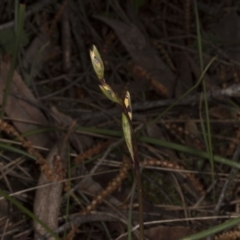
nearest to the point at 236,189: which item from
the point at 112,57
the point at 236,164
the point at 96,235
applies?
the point at 236,164

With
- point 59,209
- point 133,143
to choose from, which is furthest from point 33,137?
point 133,143

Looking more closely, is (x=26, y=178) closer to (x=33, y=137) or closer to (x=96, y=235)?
(x=33, y=137)

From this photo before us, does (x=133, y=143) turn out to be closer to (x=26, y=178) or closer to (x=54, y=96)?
(x=26, y=178)

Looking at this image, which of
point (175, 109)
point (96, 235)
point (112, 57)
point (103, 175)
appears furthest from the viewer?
point (112, 57)

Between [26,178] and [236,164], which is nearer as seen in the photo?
[236,164]

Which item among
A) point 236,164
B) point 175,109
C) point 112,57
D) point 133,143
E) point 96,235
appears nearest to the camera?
point 133,143

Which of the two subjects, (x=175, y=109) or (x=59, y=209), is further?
(x=175, y=109)

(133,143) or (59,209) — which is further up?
(133,143)

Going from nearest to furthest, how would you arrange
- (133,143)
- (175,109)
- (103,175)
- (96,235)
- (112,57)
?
1. (133,143)
2. (96,235)
3. (103,175)
4. (175,109)
5. (112,57)

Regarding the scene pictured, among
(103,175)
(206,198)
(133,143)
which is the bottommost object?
(206,198)
